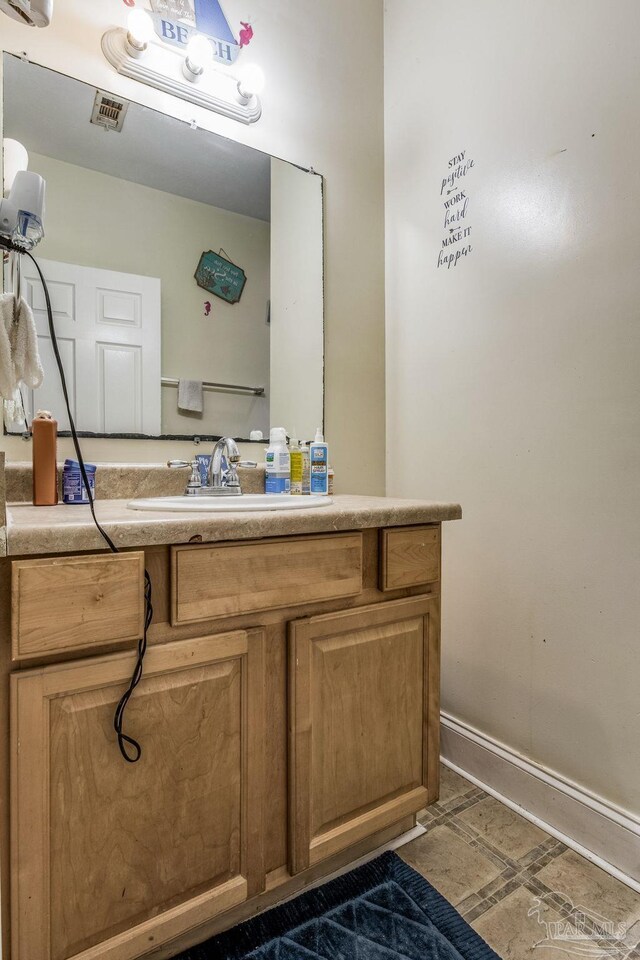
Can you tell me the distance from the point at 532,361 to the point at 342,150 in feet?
3.39

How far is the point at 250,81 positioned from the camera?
147 centimetres

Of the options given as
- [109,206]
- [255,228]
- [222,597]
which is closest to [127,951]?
[222,597]

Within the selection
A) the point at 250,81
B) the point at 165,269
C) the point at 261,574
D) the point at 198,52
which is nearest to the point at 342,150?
the point at 250,81

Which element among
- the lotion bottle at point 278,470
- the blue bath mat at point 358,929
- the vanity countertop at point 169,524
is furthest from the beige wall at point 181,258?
the blue bath mat at point 358,929

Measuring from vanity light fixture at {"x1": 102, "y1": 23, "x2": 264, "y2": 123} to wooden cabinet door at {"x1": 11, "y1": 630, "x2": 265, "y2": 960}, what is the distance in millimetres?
1464

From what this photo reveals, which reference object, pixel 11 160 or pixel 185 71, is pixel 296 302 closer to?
pixel 185 71

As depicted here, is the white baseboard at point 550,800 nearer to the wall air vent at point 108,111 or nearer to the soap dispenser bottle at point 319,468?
the soap dispenser bottle at point 319,468

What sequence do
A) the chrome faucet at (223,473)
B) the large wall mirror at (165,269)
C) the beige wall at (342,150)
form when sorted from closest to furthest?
the large wall mirror at (165,269), the chrome faucet at (223,473), the beige wall at (342,150)

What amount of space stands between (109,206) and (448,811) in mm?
1851

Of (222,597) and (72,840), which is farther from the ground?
(222,597)

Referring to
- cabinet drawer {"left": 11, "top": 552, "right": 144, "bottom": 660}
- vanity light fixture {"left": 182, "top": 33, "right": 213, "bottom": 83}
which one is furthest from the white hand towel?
vanity light fixture {"left": 182, "top": 33, "right": 213, "bottom": 83}

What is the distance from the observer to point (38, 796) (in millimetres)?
749

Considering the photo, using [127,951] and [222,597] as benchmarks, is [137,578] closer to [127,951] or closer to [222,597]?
[222,597]

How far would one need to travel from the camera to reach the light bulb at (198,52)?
140cm
